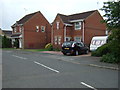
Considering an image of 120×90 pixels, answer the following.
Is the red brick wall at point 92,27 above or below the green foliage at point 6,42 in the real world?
above

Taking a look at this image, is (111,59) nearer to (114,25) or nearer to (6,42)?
(114,25)

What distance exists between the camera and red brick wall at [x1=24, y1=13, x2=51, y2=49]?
39.8 m

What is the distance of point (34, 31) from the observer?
41312mm

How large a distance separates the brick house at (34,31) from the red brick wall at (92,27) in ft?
45.9

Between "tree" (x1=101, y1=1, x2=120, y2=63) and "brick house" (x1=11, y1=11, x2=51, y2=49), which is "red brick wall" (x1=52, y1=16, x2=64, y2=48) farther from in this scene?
"tree" (x1=101, y1=1, x2=120, y2=63)

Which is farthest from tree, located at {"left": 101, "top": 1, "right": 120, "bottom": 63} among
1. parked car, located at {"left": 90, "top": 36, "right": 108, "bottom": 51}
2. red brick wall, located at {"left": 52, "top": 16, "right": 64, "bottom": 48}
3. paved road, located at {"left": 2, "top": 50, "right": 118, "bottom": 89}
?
red brick wall, located at {"left": 52, "top": 16, "right": 64, "bottom": 48}

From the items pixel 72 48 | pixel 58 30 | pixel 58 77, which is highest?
pixel 58 30

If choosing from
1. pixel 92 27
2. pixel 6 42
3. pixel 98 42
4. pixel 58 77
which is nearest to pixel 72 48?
pixel 98 42

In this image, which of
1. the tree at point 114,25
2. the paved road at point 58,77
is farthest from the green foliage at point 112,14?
A: the paved road at point 58,77

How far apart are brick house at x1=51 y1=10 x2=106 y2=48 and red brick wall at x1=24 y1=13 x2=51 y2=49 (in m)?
6.82

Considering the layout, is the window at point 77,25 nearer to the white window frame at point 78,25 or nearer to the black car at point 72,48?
Result: the white window frame at point 78,25

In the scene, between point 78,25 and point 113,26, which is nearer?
point 113,26

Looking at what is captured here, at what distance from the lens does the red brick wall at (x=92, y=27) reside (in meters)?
32.2

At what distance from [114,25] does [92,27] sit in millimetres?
20290
